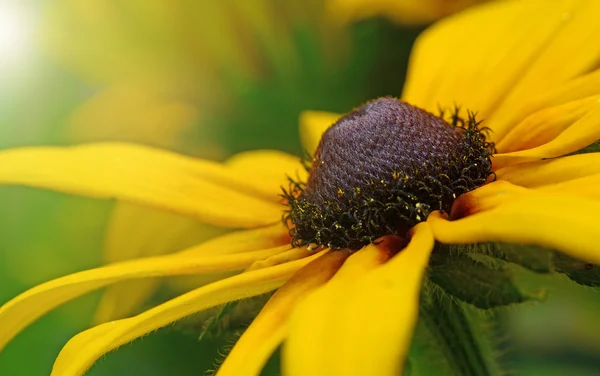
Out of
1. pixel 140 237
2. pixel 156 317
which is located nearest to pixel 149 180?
pixel 140 237

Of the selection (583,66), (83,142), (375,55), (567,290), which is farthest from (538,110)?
(83,142)

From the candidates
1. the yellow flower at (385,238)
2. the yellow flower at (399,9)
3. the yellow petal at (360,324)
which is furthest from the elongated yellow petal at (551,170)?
the yellow flower at (399,9)

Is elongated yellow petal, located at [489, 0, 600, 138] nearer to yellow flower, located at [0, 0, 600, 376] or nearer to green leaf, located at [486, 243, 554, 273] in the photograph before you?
yellow flower, located at [0, 0, 600, 376]

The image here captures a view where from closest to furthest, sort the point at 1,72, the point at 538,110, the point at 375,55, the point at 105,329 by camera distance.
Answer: the point at 105,329 < the point at 538,110 < the point at 1,72 < the point at 375,55

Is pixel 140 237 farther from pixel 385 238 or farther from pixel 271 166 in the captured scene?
pixel 385 238

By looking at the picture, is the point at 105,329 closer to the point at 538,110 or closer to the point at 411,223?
the point at 411,223

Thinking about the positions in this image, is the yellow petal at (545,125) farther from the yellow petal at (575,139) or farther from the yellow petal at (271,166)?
the yellow petal at (271,166)

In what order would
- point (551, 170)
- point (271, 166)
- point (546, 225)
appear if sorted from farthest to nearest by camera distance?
point (271, 166)
point (551, 170)
point (546, 225)
